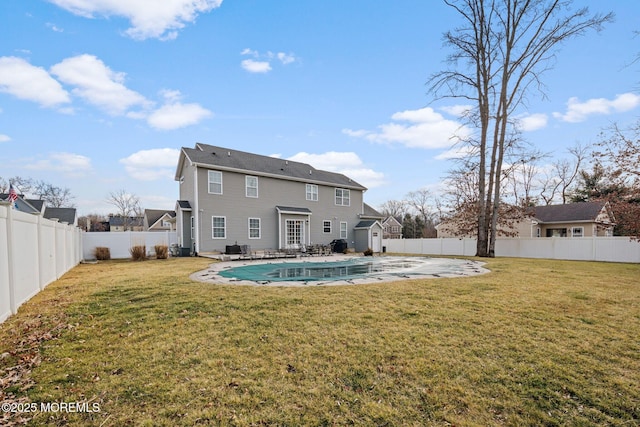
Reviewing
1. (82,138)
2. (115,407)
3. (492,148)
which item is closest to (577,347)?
(115,407)

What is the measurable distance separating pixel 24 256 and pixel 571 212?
113ft

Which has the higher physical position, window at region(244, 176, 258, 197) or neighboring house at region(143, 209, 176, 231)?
window at region(244, 176, 258, 197)

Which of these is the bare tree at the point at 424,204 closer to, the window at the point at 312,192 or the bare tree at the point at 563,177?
the bare tree at the point at 563,177

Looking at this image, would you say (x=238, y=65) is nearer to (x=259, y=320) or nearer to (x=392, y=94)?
(x=392, y=94)

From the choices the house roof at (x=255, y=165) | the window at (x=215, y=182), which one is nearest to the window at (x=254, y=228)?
the window at (x=215, y=182)

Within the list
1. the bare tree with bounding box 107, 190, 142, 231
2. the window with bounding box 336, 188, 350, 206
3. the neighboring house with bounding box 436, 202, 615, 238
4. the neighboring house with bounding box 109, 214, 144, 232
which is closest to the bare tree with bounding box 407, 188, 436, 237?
the neighboring house with bounding box 436, 202, 615, 238

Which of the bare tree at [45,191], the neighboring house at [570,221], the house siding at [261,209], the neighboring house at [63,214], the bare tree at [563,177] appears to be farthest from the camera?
the bare tree at [45,191]

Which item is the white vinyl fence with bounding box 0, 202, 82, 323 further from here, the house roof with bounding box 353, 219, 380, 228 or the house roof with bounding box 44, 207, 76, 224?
the house roof with bounding box 353, 219, 380, 228

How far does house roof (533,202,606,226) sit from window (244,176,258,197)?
21480 millimetres

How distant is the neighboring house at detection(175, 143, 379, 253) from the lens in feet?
57.1

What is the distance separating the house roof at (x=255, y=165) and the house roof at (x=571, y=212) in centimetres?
1677

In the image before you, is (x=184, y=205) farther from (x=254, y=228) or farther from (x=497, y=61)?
(x=497, y=61)

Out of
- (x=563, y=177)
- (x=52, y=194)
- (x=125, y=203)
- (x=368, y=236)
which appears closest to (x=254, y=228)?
(x=368, y=236)

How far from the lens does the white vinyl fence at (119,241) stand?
1692 cm
